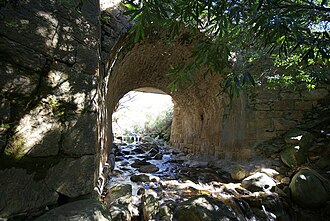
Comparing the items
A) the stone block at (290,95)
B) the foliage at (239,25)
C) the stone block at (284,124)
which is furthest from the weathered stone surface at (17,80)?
the stone block at (290,95)

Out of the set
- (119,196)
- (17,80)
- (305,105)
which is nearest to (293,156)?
(305,105)

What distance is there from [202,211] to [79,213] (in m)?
1.22

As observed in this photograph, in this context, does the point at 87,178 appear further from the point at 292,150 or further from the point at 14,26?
the point at 292,150

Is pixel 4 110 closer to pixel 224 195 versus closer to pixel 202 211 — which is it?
pixel 202 211

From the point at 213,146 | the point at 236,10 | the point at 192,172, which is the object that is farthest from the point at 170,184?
the point at 236,10

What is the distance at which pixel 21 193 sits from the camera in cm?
116

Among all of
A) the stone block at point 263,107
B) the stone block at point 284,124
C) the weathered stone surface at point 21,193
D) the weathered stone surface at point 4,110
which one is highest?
the stone block at point 263,107

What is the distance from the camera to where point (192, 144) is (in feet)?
19.1

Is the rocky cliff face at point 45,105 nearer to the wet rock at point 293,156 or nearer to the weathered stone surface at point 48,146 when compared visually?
the weathered stone surface at point 48,146

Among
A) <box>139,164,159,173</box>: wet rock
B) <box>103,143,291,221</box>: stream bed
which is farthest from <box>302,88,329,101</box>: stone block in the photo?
<box>139,164,159,173</box>: wet rock

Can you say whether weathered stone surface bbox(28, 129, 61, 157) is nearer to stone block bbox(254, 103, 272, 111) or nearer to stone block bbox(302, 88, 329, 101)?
stone block bbox(254, 103, 272, 111)

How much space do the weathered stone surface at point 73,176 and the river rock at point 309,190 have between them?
246cm

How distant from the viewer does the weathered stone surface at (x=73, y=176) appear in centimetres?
133

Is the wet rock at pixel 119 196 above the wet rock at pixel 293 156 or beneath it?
beneath
